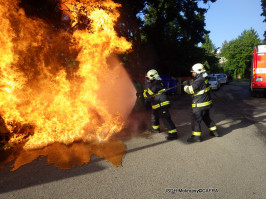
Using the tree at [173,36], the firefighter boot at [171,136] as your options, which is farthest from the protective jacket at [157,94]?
the tree at [173,36]

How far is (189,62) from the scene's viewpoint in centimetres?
2072

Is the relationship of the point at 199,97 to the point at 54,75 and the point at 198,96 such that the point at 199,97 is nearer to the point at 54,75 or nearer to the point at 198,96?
the point at 198,96

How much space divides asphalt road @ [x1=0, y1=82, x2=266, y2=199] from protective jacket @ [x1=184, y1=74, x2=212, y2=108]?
3.19ft

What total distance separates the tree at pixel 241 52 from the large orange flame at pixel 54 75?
55.5 m

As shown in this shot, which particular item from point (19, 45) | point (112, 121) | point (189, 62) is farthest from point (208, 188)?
point (189, 62)

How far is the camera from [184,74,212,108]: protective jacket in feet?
16.9

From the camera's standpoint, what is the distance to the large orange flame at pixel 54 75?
5.08m

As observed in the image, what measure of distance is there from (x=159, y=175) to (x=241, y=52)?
6046 centimetres

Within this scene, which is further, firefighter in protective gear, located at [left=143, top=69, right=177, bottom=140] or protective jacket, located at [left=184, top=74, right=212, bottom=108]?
firefighter in protective gear, located at [left=143, top=69, right=177, bottom=140]

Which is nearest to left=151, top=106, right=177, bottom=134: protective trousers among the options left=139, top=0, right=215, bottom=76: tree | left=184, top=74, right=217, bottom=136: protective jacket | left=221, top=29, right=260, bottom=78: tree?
left=184, top=74, right=217, bottom=136: protective jacket

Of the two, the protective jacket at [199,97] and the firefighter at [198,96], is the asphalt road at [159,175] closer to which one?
the firefighter at [198,96]

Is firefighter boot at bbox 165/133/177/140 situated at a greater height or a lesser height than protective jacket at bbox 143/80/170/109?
lesser

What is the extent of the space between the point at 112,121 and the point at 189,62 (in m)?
16.5

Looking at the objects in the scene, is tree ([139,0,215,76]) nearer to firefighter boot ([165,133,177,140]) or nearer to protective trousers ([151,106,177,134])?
protective trousers ([151,106,177,134])
